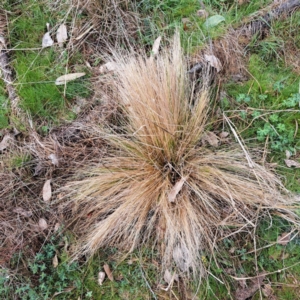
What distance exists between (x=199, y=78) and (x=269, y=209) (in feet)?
3.32

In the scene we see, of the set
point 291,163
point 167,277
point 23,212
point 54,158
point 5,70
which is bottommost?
point 167,277

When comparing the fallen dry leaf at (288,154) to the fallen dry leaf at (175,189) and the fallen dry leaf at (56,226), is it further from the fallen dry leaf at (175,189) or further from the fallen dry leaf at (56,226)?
the fallen dry leaf at (56,226)

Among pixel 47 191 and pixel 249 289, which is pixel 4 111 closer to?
pixel 47 191

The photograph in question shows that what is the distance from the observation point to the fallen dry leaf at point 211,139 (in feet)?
8.17

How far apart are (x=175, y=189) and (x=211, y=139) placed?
17.5 inches

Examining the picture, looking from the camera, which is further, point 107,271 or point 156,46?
point 156,46

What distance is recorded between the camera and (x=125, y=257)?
2.44 metres

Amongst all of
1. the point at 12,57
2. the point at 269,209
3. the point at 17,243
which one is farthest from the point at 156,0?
the point at 17,243

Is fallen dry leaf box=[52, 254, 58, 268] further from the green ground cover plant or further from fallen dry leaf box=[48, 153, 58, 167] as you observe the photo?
fallen dry leaf box=[48, 153, 58, 167]

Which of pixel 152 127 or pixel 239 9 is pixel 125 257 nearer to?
pixel 152 127

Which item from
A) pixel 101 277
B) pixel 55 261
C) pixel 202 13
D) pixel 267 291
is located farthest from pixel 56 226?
pixel 202 13

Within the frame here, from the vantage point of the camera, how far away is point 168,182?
2.34m

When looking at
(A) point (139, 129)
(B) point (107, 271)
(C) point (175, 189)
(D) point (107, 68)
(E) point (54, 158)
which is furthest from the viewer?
(D) point (107, 68)

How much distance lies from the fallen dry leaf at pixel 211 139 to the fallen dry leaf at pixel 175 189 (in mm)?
335
